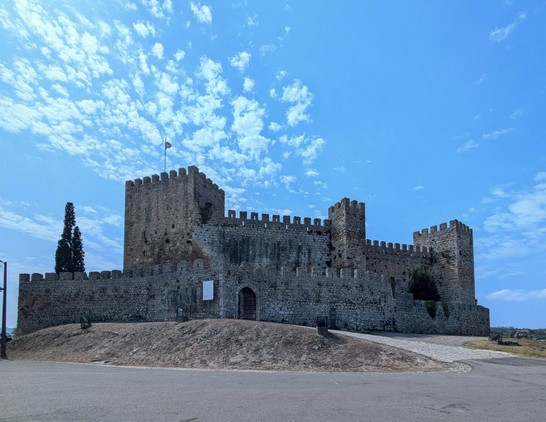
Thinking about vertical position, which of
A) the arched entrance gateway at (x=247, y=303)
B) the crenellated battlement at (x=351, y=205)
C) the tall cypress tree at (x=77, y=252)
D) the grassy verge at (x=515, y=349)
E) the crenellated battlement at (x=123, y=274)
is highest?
the crenellated battlement at (x=351, y=205)

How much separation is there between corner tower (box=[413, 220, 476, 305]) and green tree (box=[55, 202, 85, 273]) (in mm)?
35640

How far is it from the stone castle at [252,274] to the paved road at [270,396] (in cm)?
1229

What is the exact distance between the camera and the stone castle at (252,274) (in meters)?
33.1

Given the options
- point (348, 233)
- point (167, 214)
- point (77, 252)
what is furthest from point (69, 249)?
point (348, 233)

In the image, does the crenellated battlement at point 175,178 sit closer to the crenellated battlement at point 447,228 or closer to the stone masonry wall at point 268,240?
the stone masonry wall at point 268,240

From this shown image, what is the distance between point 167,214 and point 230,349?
21828 millimetres

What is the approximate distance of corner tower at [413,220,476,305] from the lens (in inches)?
2140

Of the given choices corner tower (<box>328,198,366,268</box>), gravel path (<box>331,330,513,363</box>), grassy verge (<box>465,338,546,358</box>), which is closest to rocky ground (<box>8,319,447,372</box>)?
gravel path (<box>331,330,513,363</box>)

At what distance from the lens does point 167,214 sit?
44.6m

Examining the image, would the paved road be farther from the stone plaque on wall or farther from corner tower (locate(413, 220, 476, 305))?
corner tower (locate(413, 220, 476, 305))

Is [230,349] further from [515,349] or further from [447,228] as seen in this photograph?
[447,228]

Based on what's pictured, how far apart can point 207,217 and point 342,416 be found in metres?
33.2

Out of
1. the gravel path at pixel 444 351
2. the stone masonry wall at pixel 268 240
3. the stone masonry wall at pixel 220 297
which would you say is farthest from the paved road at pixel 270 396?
the stone masonry wall at pixel 268 240

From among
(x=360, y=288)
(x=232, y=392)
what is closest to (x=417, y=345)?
(x=360, y=288)
